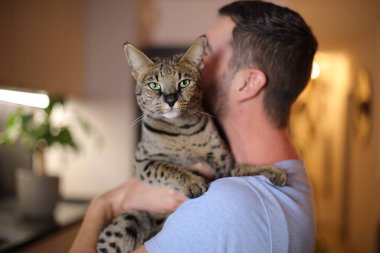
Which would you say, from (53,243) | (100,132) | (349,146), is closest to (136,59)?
(53,243)

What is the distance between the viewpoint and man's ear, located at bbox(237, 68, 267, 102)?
2.91 ft

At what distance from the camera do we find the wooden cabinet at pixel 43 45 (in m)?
1.50

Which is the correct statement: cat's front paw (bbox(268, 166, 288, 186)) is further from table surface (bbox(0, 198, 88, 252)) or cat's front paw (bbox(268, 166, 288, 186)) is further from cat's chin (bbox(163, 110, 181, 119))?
table surface (bbox(0, 198, 88, 252))

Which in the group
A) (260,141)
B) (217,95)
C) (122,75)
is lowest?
(122,75)

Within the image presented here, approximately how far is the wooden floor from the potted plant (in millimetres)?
237

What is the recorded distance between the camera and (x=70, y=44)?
1868 millimetres

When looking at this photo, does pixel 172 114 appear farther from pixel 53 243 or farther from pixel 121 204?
pixel 53 243

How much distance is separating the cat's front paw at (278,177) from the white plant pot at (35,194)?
4.15 ft

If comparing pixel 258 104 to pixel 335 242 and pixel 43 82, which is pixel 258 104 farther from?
pixel 335 242

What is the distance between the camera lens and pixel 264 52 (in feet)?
2.93

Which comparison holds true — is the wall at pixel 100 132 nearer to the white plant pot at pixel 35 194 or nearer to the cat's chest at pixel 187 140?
the white plant pot at pixel 35 194

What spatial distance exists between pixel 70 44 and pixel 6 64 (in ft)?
1.34

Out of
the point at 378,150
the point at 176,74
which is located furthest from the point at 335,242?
the point at 176,74

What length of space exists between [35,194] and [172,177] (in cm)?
112
